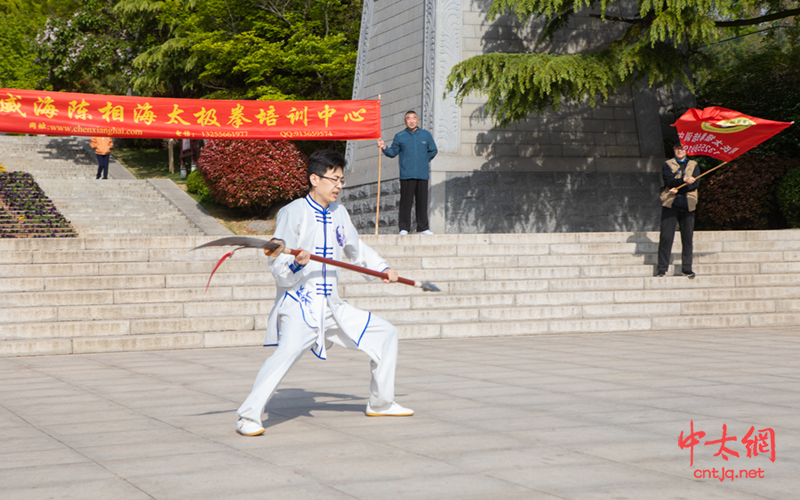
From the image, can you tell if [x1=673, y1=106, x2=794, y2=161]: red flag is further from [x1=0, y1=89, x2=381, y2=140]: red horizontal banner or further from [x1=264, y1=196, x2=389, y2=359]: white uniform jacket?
[x1=264, y1=196, x2=389, y2=359]: white uniform jacket

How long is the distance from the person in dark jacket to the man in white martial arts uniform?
7108 mm

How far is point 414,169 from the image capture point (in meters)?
11.8

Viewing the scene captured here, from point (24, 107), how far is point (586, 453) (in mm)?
11405

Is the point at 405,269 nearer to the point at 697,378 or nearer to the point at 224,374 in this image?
the point at 224,374

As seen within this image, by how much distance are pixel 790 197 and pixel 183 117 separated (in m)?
11.0

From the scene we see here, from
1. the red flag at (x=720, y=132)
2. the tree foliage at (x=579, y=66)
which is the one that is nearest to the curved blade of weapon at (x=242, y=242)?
the red flag at (x=720, y=132)

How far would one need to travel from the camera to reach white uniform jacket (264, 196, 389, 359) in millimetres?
4594

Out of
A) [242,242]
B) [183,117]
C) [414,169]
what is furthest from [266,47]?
[242,242]

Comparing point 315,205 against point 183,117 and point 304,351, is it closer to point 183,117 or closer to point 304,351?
point 304,351

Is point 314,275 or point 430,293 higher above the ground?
point 314,275

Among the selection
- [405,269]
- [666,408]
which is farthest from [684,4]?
[666,408]

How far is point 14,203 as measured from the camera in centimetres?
1571

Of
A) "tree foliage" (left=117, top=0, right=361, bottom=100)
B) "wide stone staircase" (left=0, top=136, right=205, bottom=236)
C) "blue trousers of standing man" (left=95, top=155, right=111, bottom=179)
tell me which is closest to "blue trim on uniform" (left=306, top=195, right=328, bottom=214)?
"wide stone staircase" (left=0, top=136, right=205, bottom=236)

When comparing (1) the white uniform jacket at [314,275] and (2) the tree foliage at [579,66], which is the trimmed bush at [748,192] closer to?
(2) the tree foliage at [579,66]
